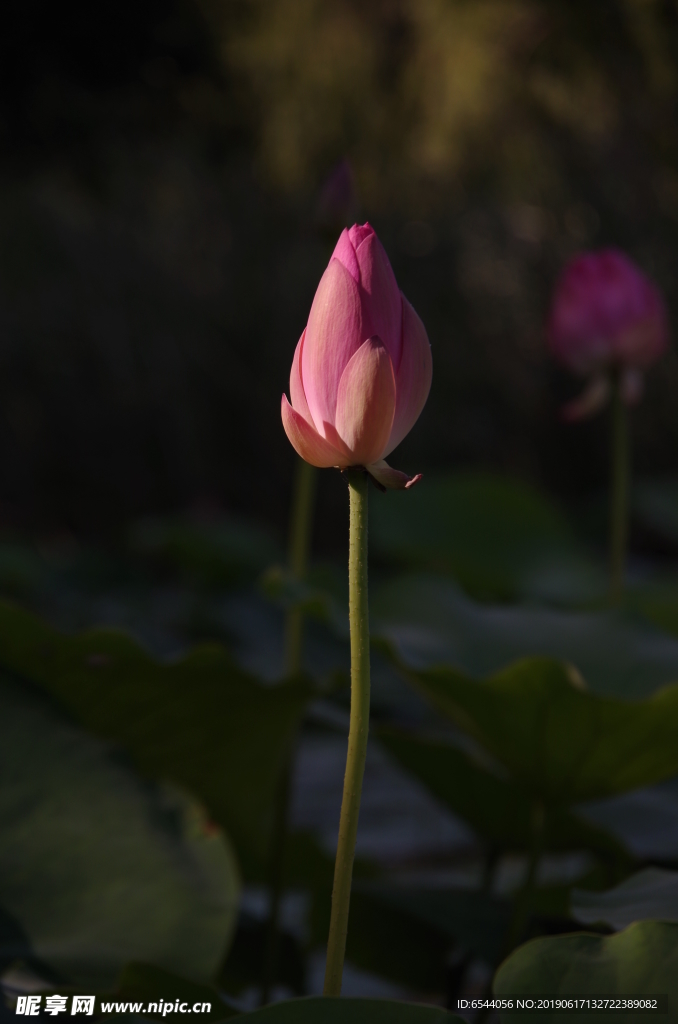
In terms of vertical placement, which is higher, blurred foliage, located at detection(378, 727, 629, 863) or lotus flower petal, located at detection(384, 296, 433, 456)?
lotus flower petal, located at detection(384, 296, 433, 456)

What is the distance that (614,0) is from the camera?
281 centimetres

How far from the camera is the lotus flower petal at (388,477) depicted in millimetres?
277

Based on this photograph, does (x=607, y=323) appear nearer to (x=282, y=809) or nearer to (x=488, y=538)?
(x=282, y=809)

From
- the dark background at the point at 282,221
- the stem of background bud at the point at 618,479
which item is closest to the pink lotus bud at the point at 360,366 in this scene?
the stem of background bud at the point at 618,479

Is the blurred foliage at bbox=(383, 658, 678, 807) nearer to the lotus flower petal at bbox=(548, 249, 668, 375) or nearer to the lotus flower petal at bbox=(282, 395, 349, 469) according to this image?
the lotus flower petal at bbox=(282, 395, 349, 469)

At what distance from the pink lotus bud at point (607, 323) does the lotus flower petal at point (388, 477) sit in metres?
0.63

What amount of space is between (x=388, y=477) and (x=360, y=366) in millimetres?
38

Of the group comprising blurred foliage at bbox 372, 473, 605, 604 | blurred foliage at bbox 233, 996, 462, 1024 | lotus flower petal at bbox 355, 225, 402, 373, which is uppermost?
blurred foliage at bbox 372, 473, 605, 604

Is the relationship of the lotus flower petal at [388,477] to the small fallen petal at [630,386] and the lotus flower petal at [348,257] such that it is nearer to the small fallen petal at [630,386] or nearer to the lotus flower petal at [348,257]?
the lotus flower petal at [348,257]

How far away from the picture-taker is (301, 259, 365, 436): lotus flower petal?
279mm

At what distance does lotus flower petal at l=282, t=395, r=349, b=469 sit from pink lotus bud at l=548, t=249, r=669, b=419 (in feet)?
2.07

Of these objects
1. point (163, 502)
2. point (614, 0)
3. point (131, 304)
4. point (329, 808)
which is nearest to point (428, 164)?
point (614, 0)

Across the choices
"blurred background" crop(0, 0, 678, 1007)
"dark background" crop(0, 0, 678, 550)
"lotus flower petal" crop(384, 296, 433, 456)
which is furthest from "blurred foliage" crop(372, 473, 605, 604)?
"dark background" crop(0, 0, 678, 550)

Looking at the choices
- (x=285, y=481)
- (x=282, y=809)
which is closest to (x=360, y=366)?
(x=282, y=809)
